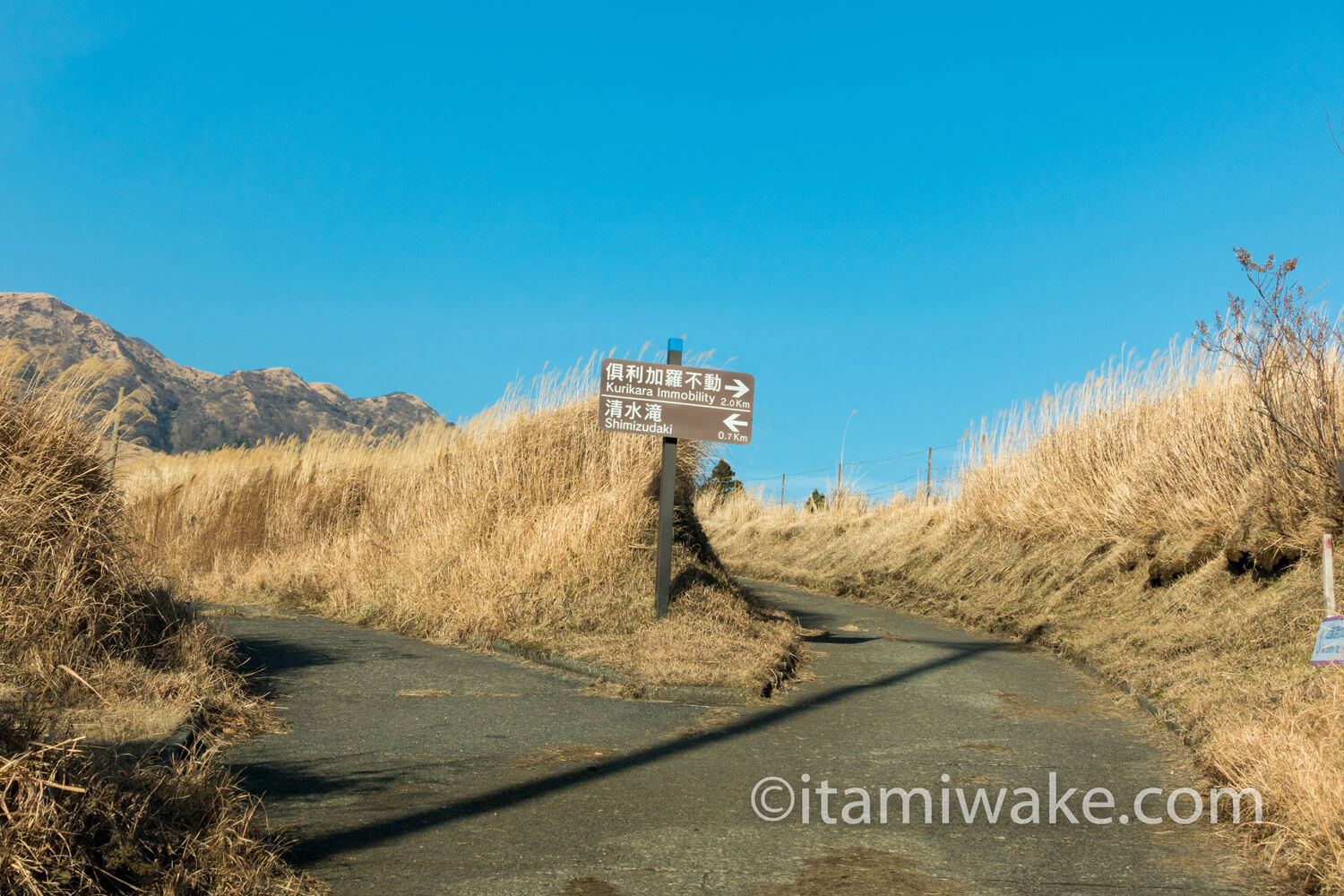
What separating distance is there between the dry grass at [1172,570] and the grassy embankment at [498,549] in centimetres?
413

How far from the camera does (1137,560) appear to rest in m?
14.4

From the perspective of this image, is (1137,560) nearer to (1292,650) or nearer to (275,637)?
(1292,650)

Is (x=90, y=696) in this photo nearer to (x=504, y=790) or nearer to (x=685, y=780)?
(x=504, y=790)

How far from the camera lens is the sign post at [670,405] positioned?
1156 cm

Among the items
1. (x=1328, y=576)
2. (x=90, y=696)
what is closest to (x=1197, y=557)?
(x=1328, y=576)

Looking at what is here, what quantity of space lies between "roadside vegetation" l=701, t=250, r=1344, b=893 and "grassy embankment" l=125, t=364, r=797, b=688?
4.06 meters

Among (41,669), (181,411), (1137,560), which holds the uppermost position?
(181,411)

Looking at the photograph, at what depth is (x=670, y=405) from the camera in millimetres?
11633

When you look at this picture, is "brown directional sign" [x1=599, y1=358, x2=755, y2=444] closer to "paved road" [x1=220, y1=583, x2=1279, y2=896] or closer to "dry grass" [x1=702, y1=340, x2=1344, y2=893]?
"paved road" [x1=220, y1=583, x2=1279, y2=896]

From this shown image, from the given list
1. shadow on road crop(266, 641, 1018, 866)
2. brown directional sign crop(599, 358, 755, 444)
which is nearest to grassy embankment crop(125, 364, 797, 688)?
shadow on road crop(266, 641, 1018, 866)

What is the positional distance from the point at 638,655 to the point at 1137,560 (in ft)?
27.7

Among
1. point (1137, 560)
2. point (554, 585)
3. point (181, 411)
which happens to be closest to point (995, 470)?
point (1137, 560)

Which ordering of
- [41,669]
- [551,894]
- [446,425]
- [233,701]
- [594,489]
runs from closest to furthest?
[551,894] → [41,669] → [233,701] → [594,489] → [446,425]

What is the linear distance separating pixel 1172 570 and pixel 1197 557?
38 cm
